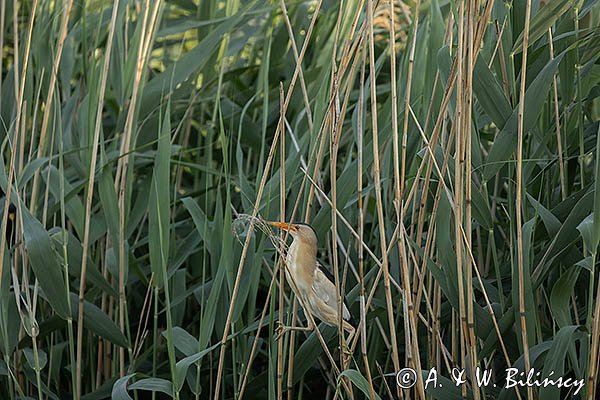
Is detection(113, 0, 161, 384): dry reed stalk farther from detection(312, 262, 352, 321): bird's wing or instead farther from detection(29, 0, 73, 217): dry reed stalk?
detection(312, 262, 352, 321): bird's wing

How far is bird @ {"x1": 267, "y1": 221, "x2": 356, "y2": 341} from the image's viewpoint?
1.01 m

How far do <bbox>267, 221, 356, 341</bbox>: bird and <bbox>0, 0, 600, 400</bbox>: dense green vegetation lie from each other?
0.15 ft

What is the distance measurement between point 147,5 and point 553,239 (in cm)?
69

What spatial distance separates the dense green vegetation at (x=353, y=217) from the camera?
1084 mm

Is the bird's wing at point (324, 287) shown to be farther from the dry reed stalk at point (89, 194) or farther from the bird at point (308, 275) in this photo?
the dry reed stalk at point (89, 194)

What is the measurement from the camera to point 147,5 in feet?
4.42

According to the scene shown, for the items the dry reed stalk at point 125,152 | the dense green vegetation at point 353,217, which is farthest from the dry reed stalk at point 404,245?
the dry reed stalk at point 125,152

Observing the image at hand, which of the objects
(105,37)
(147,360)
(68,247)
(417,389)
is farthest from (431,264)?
(105,37)

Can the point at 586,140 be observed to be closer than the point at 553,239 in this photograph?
No

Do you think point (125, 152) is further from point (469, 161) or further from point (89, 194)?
point (469, 161)

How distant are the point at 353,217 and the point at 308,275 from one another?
45cm

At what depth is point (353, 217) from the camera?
57.4 inches

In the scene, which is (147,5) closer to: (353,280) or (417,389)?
(353,280)

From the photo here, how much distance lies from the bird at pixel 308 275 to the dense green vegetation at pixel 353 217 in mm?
46
